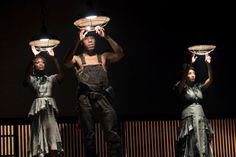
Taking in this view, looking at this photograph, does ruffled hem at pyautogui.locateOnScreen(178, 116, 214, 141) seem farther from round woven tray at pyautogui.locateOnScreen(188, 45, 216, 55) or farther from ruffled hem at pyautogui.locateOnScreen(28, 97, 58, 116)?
ruffled hem at pyautogui.locateOnScreen(28, 97, 58, 116)

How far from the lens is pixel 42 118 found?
651 cm

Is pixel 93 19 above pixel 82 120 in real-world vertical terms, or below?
above

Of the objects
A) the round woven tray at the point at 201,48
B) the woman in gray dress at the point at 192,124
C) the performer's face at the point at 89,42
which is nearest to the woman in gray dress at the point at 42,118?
the performer's face at the point at 89,42

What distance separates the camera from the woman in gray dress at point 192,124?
7.04 m

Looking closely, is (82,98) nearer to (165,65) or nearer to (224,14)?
(165,65)

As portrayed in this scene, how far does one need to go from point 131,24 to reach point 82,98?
301 centimetres

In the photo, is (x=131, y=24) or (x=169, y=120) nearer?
(x=169, y=120)

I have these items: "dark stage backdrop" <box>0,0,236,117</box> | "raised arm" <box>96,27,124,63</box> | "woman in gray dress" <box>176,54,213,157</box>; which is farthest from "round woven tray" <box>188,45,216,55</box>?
"raised arm" <box>96,27,124,63</box>

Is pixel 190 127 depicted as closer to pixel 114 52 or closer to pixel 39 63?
pixel 114 52

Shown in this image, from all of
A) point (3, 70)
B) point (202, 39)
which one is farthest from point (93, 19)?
point (3, 70)

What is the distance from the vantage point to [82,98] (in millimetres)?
6215

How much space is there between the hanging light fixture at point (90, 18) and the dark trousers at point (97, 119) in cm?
89

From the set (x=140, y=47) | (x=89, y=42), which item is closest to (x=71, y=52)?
(x=89, y=42)

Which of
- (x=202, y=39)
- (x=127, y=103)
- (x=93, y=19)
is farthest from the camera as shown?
(x=127, y=103)
